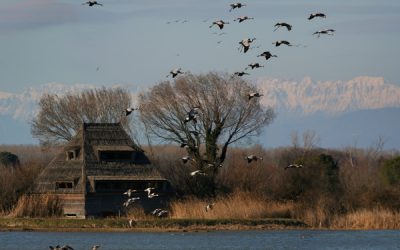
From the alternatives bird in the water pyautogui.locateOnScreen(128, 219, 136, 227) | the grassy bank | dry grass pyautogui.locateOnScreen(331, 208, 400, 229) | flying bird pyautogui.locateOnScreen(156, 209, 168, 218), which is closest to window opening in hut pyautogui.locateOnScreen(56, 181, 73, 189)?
the grassy bank

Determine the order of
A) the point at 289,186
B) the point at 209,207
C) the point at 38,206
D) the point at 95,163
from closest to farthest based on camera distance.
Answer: the point at 209,207 < the point at 38,206 < the point at 95,163 < the point at 289,186

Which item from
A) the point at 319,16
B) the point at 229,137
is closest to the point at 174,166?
the point at 229,137

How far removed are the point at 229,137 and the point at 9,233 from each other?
29149 mm

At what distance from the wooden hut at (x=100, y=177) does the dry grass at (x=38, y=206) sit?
106cm

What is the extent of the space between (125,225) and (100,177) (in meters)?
8.84

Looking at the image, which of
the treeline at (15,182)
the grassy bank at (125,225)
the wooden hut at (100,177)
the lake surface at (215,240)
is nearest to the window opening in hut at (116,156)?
the wooden hut at (100,177)

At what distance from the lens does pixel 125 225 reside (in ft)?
239

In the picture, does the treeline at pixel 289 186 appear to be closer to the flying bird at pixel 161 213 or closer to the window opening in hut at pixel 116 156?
the window opening in hut at pixel 116 156

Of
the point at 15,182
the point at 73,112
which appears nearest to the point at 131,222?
the point at 15,182

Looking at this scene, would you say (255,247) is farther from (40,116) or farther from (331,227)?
(40,116)

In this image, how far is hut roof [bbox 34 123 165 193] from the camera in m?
81.0

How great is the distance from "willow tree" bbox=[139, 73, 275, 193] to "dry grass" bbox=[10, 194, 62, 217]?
1703cm

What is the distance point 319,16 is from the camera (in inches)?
1752

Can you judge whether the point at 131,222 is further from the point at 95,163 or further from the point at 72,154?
the point at 72,154
